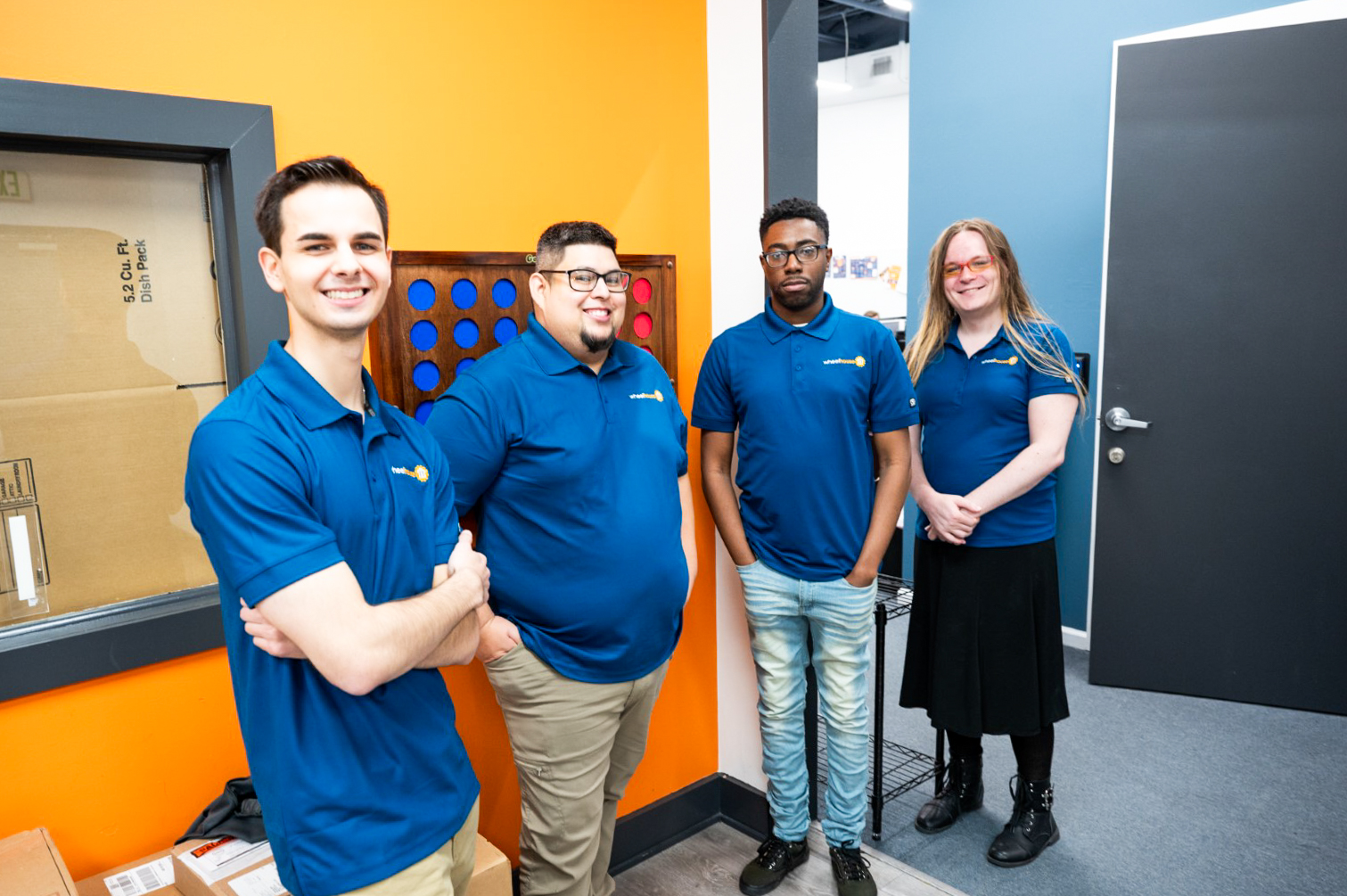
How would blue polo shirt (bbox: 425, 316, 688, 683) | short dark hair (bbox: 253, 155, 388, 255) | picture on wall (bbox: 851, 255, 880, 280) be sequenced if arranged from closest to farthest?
1. short dark hair (bbox: 253, 155, 388, 255)
2. blue polo shirt (bbox: 425, 316, 688, 683)
3. picture on wall (bbox: 851, 255, 880, 280)

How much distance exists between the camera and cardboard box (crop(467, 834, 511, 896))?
1.58m

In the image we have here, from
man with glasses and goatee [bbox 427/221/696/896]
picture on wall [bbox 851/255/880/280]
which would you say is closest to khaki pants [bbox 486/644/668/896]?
man with glasses and goatee [bbox 427/221/696/896]

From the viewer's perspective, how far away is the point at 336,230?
45.3 inches

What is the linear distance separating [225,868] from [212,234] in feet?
3.59

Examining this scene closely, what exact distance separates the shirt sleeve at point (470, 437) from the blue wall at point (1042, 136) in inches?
83.3

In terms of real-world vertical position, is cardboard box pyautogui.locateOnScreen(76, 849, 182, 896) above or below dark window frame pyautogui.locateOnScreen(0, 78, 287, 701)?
below

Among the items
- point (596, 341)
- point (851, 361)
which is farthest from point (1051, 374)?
point (596, 341)

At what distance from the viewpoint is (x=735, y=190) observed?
2293 millimetres

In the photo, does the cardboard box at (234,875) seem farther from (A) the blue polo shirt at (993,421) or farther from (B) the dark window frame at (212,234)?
(A) the blue polo shirt at (993,421)

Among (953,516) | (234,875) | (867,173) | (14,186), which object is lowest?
(234,875)

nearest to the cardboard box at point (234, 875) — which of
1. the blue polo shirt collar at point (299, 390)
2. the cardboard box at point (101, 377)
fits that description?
the cardboard box at point (101, 377)

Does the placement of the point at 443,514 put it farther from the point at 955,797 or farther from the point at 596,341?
the point at 955,797

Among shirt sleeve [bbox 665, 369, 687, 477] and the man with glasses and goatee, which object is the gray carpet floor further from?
shirt sleeve [bbox 665, 369, 687, 477]

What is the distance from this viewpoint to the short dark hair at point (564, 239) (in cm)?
171
